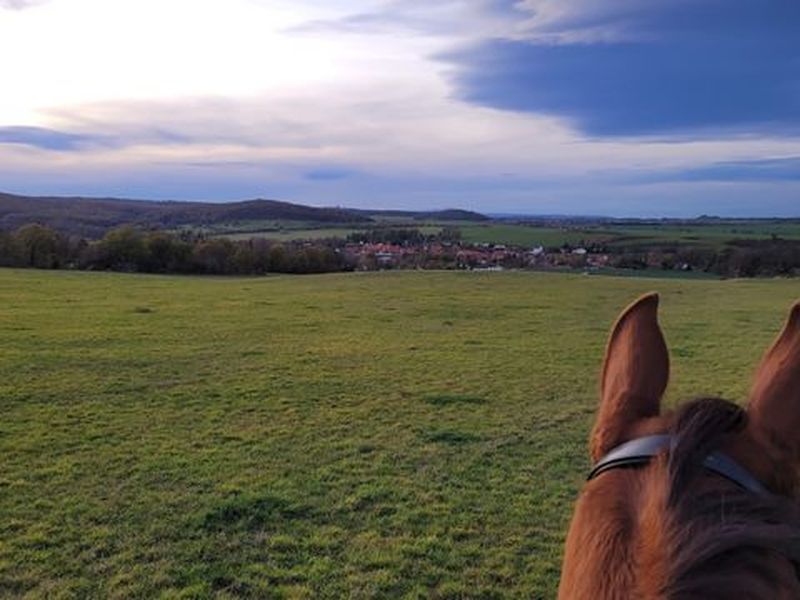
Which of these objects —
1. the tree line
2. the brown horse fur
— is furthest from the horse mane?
the tree line

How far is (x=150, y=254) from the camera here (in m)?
53.5

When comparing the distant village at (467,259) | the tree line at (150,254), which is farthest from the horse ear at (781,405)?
the tree line at (150,254)

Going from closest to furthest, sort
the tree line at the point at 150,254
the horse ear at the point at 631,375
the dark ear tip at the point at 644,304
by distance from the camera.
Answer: the horse ear at the point at 631,375 < the dark ear tip at the point at 644,304 < the tree line at the point at 150,254

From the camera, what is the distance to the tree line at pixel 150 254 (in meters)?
51.2

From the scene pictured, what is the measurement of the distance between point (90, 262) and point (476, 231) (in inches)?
2093

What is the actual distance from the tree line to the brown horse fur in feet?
178

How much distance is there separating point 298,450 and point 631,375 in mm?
7116

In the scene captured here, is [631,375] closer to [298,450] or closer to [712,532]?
[712,532]

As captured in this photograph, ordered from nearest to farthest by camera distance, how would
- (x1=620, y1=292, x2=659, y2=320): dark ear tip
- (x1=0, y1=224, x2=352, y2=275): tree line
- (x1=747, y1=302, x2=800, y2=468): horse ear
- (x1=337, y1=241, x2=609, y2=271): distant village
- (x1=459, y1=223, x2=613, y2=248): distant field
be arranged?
(x1=747, y1=302, x2=800, y2=468): horse ear < (x1=620, y1=292, x2=659, y2=320): dark ear tip < (x1=0, y1=224, x2=352, y2=275): tree line < (x1=337, y1=241, x2=609, y2=271): distant village < (x1=459, y1=223, x2=613, y2=248): distant field

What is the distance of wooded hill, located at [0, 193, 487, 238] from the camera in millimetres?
94812

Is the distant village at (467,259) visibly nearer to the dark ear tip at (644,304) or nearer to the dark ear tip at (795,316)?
the dark ear tip at (644,304)

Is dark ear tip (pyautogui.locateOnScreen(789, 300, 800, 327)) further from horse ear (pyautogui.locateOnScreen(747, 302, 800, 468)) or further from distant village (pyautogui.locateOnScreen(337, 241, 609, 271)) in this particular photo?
distant village (pyautogui.locateOnScreen(337, 241, 609, 271))

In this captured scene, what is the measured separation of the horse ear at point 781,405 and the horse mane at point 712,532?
0.42ft

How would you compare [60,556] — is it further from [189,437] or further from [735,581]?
[735,581]
